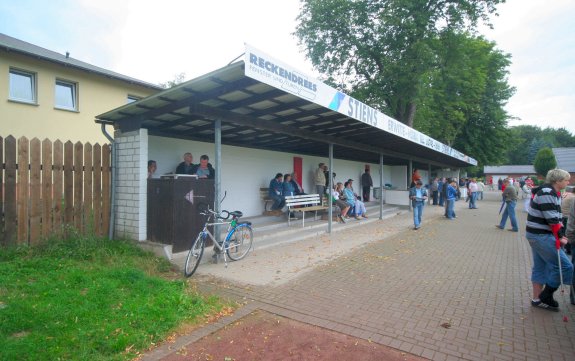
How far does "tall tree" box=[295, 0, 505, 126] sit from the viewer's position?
20.5 m

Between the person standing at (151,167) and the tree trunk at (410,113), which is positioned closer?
the person standing at (151,167)

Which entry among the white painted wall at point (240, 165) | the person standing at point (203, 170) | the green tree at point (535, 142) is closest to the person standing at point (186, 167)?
the person standing at point (203, 170)

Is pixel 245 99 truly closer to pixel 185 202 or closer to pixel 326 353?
pixel 185 202

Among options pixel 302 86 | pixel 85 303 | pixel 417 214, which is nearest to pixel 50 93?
pixel 302 86

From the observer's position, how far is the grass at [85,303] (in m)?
3.03

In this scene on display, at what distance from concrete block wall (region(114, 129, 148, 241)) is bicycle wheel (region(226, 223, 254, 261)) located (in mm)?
1651

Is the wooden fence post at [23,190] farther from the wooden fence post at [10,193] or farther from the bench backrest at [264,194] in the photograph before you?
the bench backrest at [264,194]

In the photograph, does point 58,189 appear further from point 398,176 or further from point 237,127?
Answer: point 398,176

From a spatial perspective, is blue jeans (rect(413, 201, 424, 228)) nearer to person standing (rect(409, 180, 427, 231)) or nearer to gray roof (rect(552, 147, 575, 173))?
person standing (rect(409, 180, 427, 231))

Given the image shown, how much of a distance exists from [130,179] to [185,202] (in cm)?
122

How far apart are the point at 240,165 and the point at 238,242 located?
4.34 meters

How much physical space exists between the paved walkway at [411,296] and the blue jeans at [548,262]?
15.4 inches

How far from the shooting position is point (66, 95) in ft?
48.2

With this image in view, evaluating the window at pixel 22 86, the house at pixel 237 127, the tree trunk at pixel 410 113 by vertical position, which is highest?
the tree trunk at pixel 410 113
